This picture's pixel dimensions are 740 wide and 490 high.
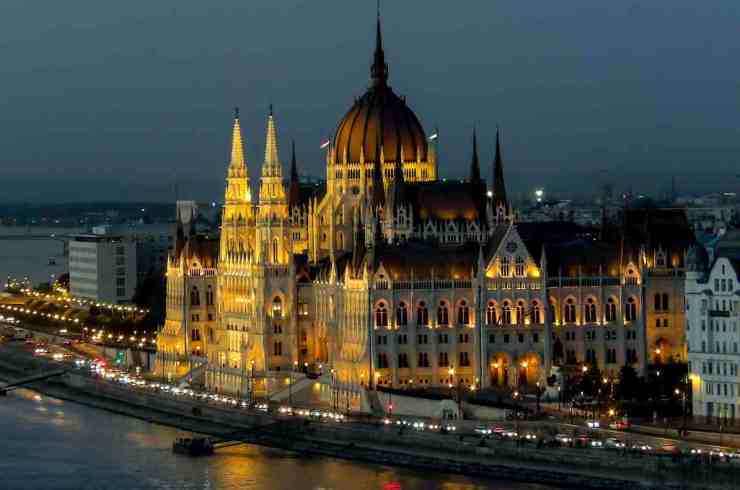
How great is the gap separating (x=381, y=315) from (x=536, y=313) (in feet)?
26.6

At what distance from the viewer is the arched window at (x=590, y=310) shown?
126 metres

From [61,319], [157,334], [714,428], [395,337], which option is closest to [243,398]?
[395,337]

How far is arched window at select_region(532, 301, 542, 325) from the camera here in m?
125

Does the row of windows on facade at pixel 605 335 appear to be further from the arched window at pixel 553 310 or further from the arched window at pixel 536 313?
the arched window at pixel 536 313

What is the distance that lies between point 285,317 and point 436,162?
1831 centimetres

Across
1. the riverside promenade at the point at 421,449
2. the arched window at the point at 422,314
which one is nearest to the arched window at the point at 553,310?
the arched window at the point at 422,314

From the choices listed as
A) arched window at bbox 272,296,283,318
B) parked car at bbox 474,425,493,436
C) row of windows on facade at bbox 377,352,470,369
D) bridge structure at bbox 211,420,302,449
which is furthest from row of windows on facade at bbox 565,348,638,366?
arched window at bbox 272,296,283,318

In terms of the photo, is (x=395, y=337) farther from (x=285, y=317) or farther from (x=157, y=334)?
(x=157, y=334)

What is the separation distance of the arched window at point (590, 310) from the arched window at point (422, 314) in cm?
849

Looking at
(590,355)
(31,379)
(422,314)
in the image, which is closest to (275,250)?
(422,314)

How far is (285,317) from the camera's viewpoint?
5226 inches

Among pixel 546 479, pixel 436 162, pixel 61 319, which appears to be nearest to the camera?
pixel 546 479

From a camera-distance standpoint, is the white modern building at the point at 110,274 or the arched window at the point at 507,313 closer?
the arched window at the point at 507,313

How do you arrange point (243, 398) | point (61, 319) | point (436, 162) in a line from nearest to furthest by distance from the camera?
point (243, 398) < point (436, 162) < point (61, 319)
